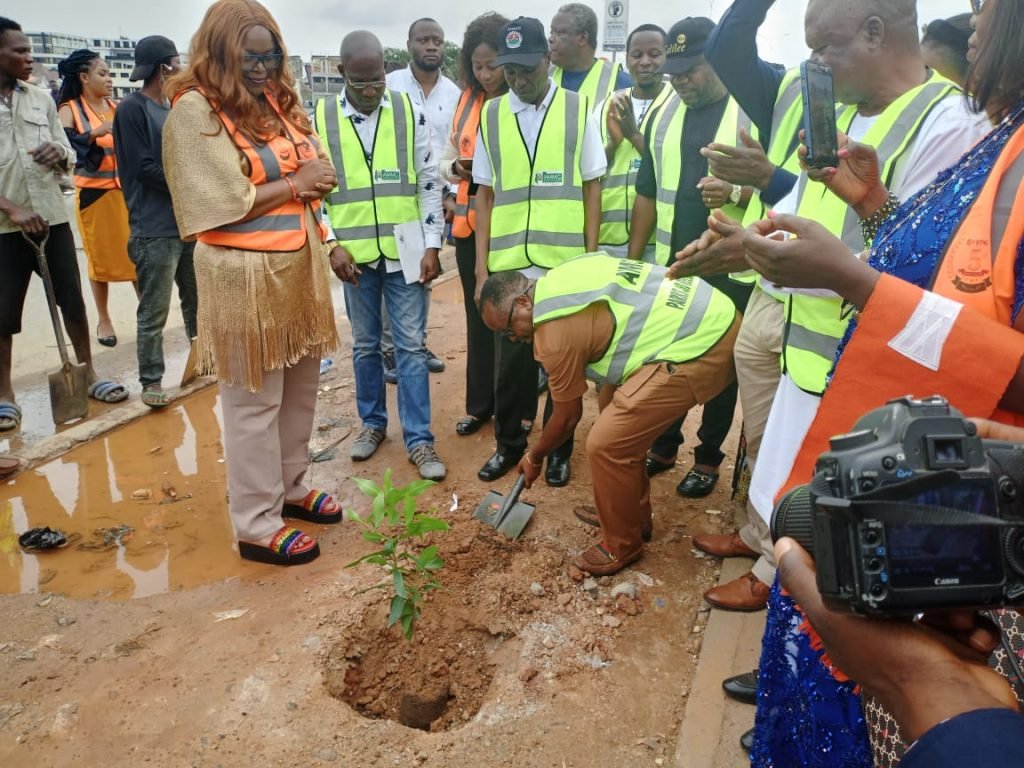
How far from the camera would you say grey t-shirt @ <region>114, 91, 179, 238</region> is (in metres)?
4.51

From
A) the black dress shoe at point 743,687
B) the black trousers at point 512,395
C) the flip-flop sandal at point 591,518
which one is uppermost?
the black trousers at point 512,395

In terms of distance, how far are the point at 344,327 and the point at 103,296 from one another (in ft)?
6.34

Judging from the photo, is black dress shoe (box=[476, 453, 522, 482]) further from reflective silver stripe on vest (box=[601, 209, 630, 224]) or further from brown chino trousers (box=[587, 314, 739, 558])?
reflective silver stripe on vest (box=[601, 209, 630, 224])

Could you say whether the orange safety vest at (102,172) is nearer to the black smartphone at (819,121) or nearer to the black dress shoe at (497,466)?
the black dress shoe at (497,466)

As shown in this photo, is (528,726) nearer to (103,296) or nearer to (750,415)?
(750,415)

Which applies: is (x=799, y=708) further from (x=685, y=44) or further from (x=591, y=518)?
(x=685, y=44)

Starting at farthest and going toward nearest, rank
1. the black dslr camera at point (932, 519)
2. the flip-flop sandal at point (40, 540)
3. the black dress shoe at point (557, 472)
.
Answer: the black dress shoe at point (557, 472), the flip-flop sandal at point (40, 540), the black dslr camera at point (932, 519)

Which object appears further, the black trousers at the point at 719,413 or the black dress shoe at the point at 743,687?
the black trousers at the point at 719,413

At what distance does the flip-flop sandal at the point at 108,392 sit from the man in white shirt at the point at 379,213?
6.32 feet

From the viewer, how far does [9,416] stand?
14.9 feet

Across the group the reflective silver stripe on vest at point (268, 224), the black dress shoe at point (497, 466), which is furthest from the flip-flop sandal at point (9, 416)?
the black dress shoe at point (497, 466)

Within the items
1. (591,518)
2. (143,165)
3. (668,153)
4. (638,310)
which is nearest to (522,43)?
(668,153)

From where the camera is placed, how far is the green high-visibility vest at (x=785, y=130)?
267 cm

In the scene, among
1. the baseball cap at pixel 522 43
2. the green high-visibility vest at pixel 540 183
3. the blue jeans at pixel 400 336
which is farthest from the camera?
the blue jeans at pixel 400 336
